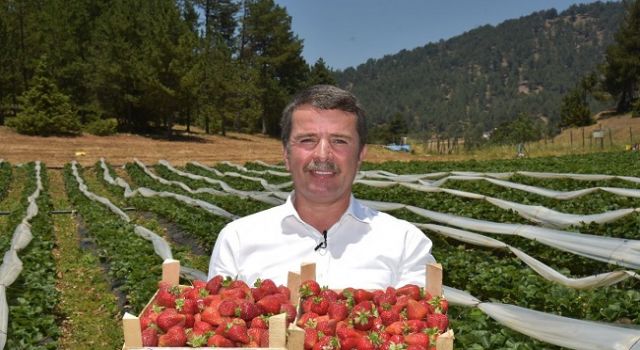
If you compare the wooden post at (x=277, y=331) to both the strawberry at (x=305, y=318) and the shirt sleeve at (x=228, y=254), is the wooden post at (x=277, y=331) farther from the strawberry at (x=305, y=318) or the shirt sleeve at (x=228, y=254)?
the shirt sleeve at (x=228, y=254)

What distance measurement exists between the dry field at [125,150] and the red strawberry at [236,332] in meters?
28.8

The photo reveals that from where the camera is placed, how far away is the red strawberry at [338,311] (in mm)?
2332

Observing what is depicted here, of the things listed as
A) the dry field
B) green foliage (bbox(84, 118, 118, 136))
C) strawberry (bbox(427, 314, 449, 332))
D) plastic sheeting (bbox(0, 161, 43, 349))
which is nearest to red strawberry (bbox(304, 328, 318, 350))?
strawberry (bbox(427, 314, 449, 332))

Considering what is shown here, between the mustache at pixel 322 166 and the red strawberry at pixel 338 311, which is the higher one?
the mustache at pixel 322 166

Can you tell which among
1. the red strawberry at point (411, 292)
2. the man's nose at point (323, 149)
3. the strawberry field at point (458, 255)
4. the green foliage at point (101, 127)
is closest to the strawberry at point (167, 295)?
the man's nose at point (323, 149)

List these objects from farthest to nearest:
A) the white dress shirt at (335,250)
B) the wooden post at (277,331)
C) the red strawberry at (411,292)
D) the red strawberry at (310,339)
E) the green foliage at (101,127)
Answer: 1. the green foliage at (101,127)
2. the white dress shirt at (335,250)
3. the red strawberry at (411,292)
4. the red strawberry at (310,339)
5. the wooden post at (277,331)

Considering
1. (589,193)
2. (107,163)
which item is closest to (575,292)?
(589,193)

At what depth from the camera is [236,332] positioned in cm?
219

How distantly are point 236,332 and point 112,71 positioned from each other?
1583 inches

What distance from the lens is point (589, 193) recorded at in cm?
1123

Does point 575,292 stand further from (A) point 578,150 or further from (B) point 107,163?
(A) point 578,150

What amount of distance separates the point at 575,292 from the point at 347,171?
13.1 feet

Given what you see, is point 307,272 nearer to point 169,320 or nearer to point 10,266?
point 169,320

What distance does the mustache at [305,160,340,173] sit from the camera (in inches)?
Answer: 106
